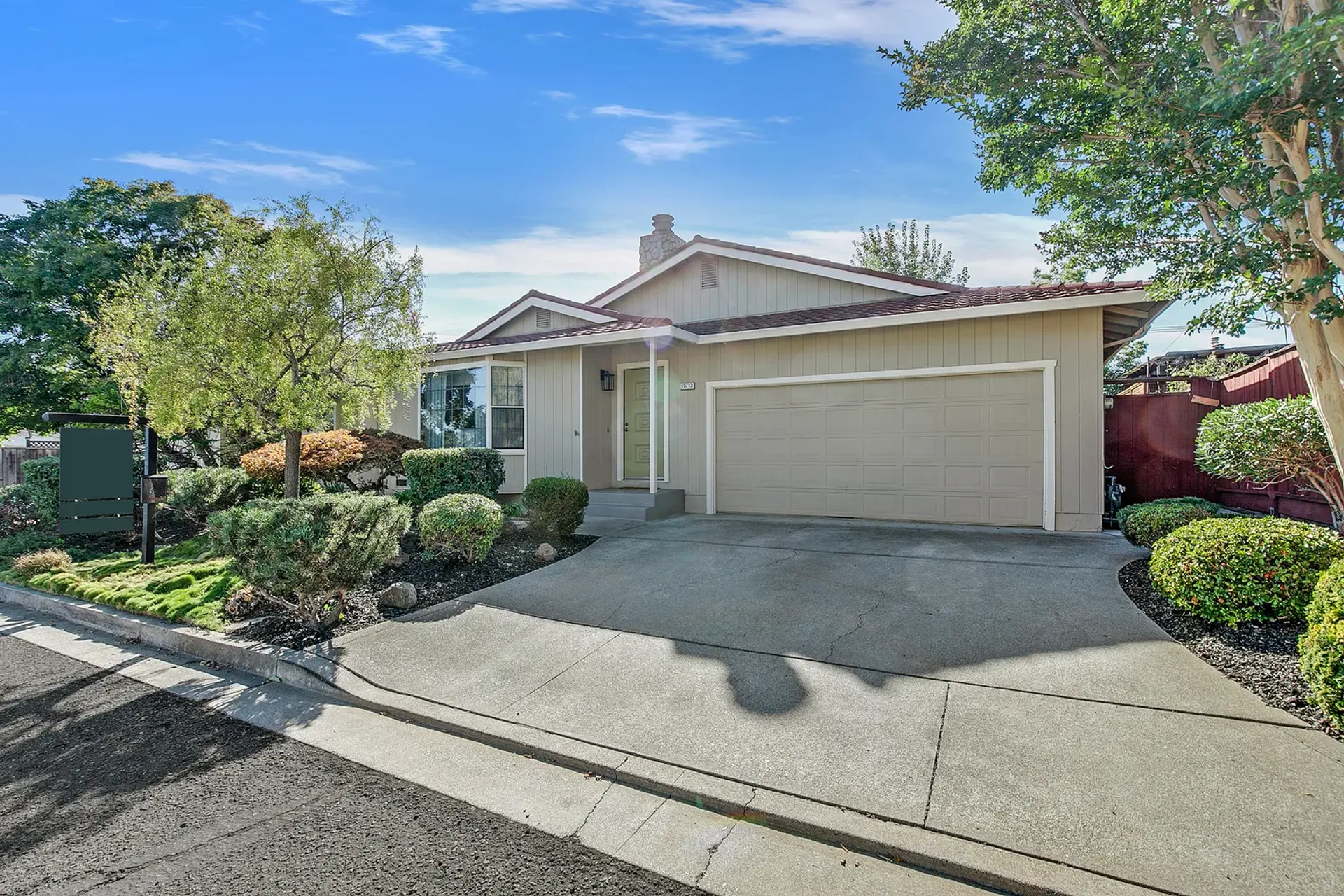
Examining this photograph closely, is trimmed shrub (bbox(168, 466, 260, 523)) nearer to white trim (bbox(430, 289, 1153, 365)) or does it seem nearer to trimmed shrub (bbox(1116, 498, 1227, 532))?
white trim (bbox(430, 289, 1153, 365))

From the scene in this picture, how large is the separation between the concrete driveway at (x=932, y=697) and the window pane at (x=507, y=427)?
209 inches

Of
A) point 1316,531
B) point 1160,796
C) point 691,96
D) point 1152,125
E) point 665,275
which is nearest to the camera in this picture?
point 1160,796

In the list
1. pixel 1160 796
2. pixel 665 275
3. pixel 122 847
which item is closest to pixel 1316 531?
pixel 1160 796

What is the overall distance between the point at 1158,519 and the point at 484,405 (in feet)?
33.3

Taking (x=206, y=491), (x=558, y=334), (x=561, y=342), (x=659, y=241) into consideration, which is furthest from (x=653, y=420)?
(x=659, y=241)

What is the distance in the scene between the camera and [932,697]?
364 centimetres

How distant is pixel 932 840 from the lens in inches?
97.4

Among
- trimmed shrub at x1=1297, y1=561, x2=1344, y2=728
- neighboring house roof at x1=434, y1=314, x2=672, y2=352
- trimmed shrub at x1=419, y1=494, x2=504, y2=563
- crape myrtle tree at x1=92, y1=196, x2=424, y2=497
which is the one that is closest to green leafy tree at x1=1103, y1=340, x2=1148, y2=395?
neighboring house roof at x1=434, y1=314, x2=672, y2=352

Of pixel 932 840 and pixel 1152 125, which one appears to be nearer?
pixel 932 840

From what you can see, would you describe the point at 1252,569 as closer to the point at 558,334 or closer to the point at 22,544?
the point at 558,334

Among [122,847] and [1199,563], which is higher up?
[1199,563]

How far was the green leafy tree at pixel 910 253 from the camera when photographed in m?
24.7

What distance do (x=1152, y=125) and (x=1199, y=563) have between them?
11.6 feet

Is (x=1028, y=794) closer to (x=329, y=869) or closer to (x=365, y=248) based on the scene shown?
(x=329, y=869)
